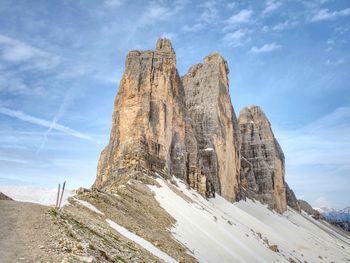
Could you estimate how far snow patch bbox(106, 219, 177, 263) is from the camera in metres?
21.2

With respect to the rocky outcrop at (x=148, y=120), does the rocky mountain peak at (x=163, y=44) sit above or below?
above

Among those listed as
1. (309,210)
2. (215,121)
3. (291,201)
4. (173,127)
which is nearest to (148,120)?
(173,127)

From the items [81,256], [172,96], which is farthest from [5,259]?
[172,96]

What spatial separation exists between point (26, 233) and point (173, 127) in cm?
4925

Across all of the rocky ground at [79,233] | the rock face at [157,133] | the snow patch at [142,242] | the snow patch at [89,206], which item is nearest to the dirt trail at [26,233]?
the rocky ground at [79,233]

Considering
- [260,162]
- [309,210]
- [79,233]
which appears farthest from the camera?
[309,210]

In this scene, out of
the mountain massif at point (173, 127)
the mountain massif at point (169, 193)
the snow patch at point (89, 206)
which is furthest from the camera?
the mountain massif at point (173, 127)

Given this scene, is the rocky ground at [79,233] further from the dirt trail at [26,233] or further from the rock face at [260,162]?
the rock face at [260,162]

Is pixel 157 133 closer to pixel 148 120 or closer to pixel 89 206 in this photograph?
pixel 148 120

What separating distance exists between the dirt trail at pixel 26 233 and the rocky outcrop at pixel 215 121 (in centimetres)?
6156

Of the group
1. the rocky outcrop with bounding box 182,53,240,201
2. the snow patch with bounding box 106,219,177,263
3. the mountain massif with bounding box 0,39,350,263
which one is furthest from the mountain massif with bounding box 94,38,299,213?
the snow patch with bounding box 106,219,177,263

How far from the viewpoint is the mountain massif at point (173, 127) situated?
53.2 metres

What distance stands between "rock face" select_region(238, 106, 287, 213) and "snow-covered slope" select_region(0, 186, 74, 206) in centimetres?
8719

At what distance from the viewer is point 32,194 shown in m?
23.5
